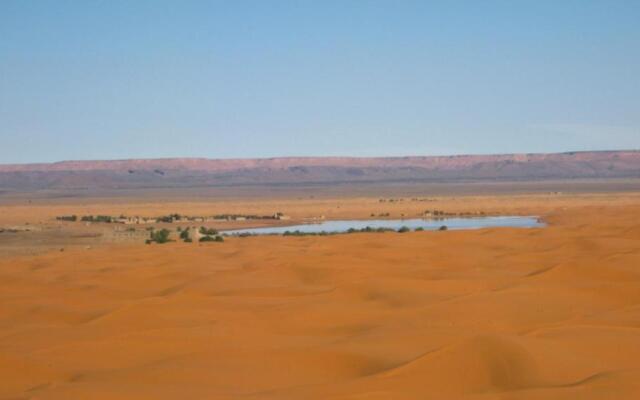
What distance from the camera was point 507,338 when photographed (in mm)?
8031

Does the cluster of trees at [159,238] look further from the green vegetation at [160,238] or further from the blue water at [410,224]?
the blue water at [410,224]

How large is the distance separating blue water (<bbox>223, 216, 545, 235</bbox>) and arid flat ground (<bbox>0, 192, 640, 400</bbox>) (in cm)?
1573

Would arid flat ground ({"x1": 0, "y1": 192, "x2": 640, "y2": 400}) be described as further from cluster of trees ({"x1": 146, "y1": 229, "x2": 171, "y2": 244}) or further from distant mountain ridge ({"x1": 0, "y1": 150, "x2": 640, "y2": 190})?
distant mountain ridge ({"x1": 0, "y1": 150, "x2": 640, "y2": 190})

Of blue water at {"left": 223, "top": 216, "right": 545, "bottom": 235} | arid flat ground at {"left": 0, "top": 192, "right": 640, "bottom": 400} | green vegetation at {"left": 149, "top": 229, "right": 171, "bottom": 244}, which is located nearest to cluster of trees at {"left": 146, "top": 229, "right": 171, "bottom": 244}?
green vegetation at {"left": 149, "top": 229, "right": 171, "bottom": 244}

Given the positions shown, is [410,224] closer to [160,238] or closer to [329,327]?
[160,238]

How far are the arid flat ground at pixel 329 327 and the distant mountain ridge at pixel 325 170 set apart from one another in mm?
117591

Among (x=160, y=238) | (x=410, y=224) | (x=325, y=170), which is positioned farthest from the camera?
(x=325, y=170)

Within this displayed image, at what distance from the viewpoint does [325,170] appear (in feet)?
534

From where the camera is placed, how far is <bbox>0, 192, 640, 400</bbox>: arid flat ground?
23.7 ft

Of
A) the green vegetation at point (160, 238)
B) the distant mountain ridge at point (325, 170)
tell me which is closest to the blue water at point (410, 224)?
the green vegetation at point (160, 238)

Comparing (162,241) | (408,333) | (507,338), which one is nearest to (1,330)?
(408,333)

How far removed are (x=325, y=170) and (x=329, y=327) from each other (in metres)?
153

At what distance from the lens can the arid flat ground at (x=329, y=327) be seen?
7219 mm

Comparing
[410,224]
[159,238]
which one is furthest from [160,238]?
[410,224]
